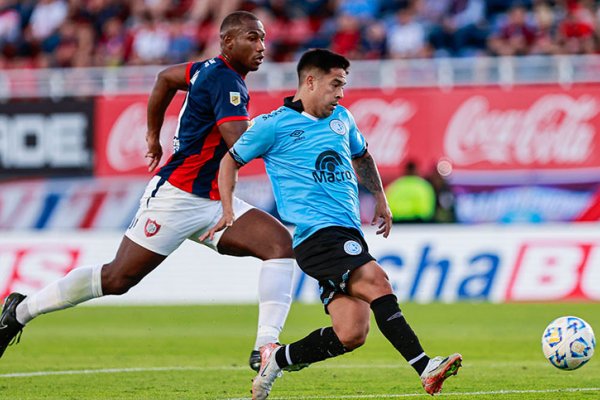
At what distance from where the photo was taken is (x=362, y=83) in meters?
24.6

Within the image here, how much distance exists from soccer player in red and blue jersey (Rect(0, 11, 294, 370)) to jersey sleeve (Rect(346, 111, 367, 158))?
2.86 ft

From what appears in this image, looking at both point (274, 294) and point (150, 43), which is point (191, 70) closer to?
point (274, 294)

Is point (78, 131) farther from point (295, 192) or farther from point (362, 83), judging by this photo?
point (295, 192)

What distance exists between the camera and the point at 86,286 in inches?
341

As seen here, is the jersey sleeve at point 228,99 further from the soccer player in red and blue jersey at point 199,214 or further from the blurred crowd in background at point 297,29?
the blurred crowd in background at point 297,29

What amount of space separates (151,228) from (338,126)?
1.74 m

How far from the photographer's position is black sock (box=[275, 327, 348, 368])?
285 inches

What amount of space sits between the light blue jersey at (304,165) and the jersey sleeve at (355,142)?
25cm

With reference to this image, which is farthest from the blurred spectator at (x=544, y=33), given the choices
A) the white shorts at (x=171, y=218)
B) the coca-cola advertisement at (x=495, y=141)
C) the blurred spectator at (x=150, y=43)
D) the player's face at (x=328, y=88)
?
the player's face at (x=328, y=88)

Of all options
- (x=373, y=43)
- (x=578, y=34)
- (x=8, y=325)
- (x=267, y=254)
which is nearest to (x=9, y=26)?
(x=373, y=43)

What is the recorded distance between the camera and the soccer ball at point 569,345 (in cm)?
827

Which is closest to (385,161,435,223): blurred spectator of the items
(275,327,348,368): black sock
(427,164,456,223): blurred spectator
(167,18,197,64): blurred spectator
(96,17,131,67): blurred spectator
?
(427,164,456,223): blurred spectator

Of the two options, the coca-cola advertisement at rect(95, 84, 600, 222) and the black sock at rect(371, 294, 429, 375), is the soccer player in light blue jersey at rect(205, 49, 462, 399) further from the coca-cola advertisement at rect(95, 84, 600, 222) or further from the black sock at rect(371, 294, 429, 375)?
the coca-cola advertisement at rect(95, 84, 600, 222)

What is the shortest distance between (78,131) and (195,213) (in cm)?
1804
